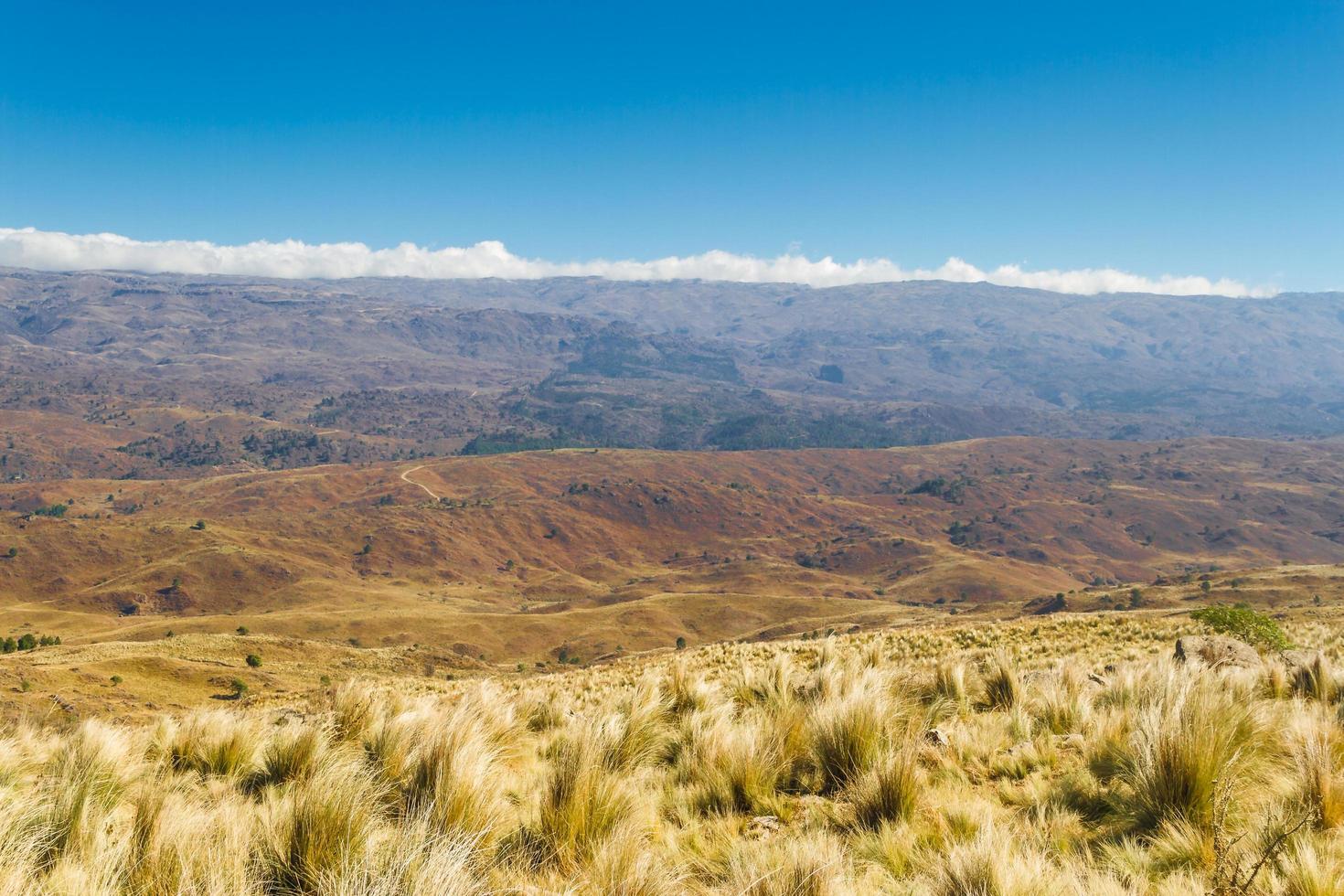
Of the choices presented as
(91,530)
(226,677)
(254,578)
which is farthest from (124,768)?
(91,530)

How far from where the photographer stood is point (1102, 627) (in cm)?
2175

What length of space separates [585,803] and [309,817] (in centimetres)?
151

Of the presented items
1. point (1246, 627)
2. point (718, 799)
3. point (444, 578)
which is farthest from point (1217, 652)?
point (444, 578)

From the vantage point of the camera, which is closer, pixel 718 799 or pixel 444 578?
pixel 718 799

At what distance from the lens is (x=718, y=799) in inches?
214

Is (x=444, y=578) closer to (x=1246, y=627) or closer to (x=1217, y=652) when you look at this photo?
(x=1246, y=627)

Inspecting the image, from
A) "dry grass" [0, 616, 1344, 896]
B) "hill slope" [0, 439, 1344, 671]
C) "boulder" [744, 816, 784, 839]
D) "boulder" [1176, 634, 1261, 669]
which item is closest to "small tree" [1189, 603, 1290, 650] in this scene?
"boulder" [1176, 634, 1261, 669]

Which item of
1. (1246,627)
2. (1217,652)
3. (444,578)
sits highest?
(1217,652)

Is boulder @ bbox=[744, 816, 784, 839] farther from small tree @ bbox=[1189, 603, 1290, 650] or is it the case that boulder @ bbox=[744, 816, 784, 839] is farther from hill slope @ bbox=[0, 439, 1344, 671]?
hill slope @ bbox=[0, 439, 1344, 671]

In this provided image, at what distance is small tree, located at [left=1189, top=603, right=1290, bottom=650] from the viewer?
15.9 meters

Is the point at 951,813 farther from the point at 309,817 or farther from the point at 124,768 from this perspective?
the point at 124,768

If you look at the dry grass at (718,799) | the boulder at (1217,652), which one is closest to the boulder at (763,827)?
the dry grass at (718,799)

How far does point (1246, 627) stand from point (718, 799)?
19.0 m

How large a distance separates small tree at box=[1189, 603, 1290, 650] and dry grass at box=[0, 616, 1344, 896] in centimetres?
996
